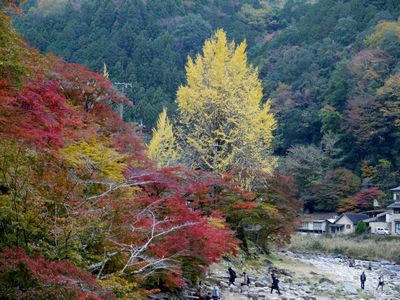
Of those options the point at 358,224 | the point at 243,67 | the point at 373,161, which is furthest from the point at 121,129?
the point at 373,161

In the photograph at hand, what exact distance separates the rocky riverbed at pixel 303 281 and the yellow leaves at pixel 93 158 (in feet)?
18.4

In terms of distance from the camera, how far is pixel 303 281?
59.8 ft

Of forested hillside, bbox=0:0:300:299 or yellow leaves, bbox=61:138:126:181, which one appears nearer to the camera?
forested hillside, bbox=0:0:300:299

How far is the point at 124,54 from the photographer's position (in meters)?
58.9

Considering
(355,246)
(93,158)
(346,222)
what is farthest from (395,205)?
(93,158)

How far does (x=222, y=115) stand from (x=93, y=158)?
7.82 meters

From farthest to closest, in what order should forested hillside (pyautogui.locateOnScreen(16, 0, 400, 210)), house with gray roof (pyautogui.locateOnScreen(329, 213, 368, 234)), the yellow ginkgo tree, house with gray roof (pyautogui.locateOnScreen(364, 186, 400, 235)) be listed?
forested hillside (pyautogui.locateOnScreen(16, 0, 400, 210)), house with gray roof (pyautogui.locateOnScreen(329, 213, 368, 234)), house with gray roof (pyautogui.locateOnScreen(364, 186, 400, 235)), the yellow ginkgo tree

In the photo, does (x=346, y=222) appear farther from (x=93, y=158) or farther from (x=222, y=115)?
(x=93, y=158)

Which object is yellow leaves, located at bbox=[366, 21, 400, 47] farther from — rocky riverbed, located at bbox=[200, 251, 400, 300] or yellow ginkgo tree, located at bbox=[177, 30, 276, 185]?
yellow ginkgo tree, located at bbox=[177, 30, 276, 185]

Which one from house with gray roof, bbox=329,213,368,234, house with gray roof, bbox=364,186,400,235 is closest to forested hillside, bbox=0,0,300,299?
house with gray roof, bbox=364,186,400,235

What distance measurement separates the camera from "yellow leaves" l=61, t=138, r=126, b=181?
804cm

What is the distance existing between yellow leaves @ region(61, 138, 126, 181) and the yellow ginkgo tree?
6209 mm

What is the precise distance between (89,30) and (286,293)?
53918 mm

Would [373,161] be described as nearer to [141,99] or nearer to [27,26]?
[141,99]
